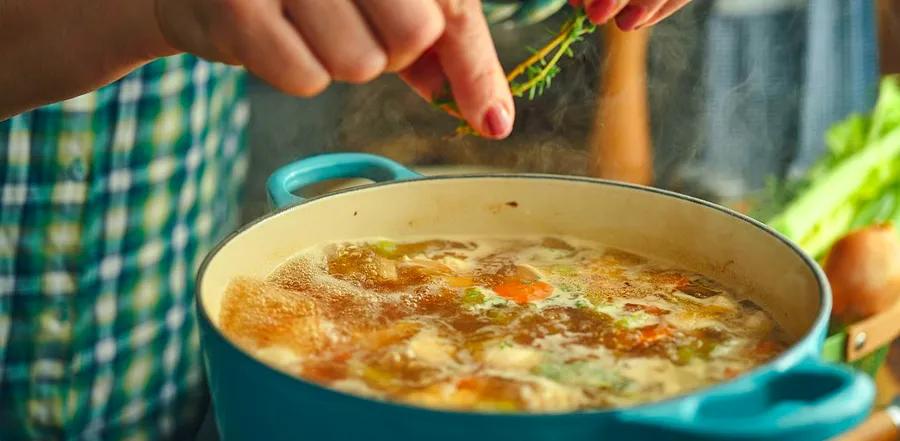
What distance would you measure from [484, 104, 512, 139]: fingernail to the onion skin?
92 cm

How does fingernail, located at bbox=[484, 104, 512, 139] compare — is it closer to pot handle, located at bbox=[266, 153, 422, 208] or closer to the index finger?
the index finger

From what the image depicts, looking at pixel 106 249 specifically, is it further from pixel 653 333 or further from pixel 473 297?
pixel 653 333

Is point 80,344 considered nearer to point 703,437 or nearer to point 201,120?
point 201,120

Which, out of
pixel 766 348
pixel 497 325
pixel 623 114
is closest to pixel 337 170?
pixel 497 325

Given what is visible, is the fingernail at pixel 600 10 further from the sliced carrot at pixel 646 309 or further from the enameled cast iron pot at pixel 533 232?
the sliced carrot at pixel 646 309

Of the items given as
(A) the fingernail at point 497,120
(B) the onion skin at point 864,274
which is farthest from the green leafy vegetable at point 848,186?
(A) the fingernail at point 497,120

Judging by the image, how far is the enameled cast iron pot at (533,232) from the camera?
0.62 meters

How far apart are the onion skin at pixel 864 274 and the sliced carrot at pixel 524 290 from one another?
726 mm

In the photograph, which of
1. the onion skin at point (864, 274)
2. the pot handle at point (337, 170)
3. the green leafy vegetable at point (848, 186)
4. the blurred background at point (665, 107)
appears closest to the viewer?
the pot handle at point (337, 170)

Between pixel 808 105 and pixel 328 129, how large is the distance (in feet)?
4.30

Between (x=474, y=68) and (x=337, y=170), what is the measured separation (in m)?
0.42

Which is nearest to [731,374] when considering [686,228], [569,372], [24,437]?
[569,372]

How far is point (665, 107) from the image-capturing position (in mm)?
2363

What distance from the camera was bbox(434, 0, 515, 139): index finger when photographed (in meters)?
0.80
